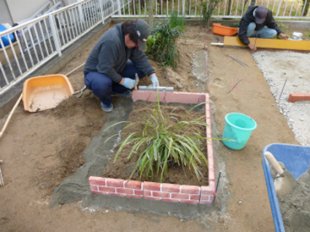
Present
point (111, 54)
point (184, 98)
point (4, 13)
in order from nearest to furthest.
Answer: point (111, 54), point (184, 98), point (4, 13)

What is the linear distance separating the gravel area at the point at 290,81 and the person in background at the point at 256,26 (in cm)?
45

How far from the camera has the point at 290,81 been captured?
4.12m

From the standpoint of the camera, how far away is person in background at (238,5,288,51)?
511cm

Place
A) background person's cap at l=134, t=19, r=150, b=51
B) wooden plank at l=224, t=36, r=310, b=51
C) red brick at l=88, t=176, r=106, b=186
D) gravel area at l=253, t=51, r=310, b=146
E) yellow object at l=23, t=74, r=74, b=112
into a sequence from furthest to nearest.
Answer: wooden plank at l=224, t=36, r=310, b=51, yellow object at l=23, t=74, r=74, b=112, gravel area at l=253, t=51, r=310, b=146, background person's cap at l=134, t=19, r=150, b=51, red brick at l=88, t=176, r=106, b=186

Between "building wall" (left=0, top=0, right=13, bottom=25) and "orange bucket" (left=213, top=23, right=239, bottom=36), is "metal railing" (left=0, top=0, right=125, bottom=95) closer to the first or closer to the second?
"building wall" (left=0, top=0, right=13, bottom=25)

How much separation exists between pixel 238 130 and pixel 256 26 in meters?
3.96

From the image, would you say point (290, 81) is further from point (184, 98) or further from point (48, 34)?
point (48, 34)

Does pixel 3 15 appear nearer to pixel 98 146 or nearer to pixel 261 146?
pixel 98 146

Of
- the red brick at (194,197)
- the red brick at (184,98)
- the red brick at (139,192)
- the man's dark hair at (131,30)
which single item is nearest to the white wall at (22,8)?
the man's dark hair at (131,30)

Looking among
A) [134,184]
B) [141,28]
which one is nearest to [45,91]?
[141,28]

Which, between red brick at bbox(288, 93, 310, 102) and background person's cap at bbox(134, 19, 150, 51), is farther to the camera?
red brick at bbox(288, 93, 310, 102)

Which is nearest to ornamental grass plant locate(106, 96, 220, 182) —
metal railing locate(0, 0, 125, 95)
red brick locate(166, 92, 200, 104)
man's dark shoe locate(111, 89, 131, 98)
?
red brick locate(166, 92, 200, 104)

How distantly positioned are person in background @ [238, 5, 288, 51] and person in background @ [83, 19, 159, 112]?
322cm

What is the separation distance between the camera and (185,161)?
2.00 meters
